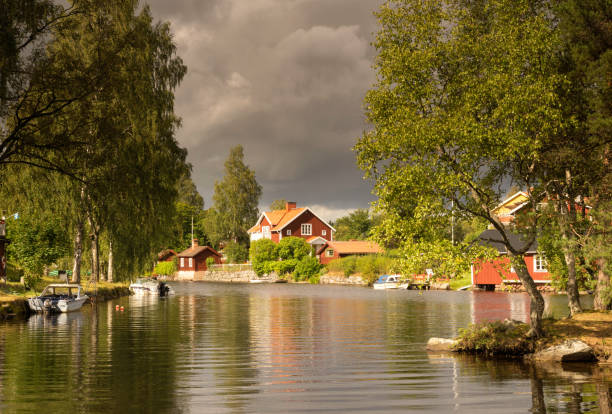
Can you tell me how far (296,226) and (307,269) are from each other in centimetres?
1487

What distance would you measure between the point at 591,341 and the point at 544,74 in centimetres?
798

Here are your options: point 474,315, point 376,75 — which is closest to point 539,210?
point 376,75

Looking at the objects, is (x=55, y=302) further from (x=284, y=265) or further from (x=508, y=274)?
(x=284, y=265)

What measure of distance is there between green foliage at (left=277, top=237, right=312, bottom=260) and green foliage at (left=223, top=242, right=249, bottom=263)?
1545 centimetres

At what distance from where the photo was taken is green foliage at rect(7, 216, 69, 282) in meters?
40.9

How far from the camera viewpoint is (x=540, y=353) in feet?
60.4

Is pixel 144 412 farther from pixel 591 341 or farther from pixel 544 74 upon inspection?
pixel 544 74

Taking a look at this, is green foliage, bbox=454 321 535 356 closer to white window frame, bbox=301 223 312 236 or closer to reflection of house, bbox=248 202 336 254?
reflection of house, bbox=248 202 336 254

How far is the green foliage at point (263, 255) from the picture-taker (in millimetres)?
93875

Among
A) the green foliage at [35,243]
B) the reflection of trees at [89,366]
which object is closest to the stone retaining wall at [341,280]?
the green foliage at [35,243]

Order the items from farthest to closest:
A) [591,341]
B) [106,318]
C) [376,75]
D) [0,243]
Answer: [0,243] → [106,318] → [376,75] → [591,341]

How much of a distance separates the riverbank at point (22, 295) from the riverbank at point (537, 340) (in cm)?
2227

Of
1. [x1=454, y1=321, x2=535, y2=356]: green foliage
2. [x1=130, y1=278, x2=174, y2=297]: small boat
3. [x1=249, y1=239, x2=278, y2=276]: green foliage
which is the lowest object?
[x1=454, y1=321, x2=535, y2=356]: green foliage

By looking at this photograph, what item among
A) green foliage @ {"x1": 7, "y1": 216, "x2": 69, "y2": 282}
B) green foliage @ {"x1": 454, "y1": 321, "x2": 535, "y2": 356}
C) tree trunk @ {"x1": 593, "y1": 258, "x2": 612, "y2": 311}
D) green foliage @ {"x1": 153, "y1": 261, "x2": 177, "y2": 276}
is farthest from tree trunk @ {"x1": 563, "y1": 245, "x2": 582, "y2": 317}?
green foliage @ {"x1": 153, "y1": 261, "x2": 177, "y2": 276}
